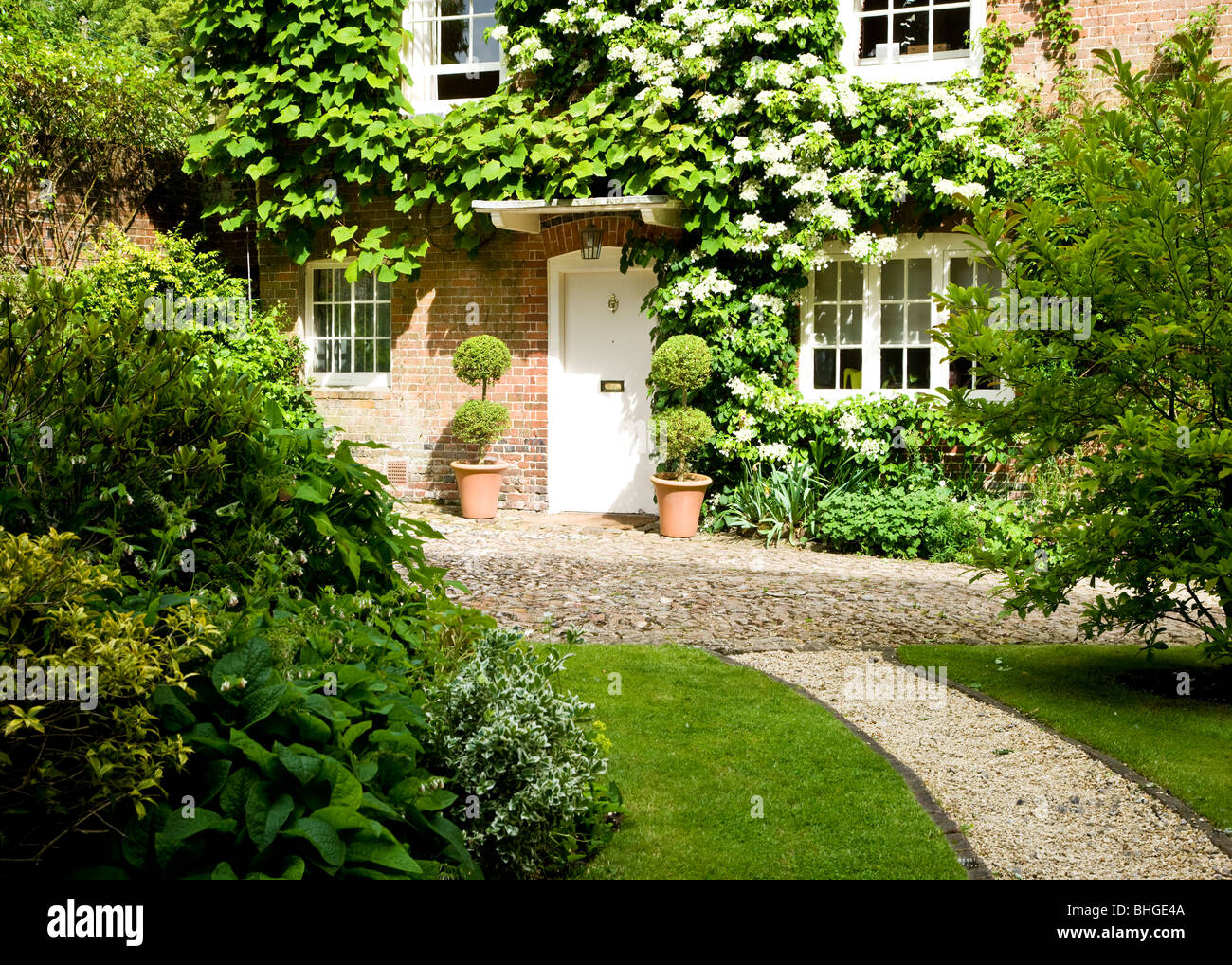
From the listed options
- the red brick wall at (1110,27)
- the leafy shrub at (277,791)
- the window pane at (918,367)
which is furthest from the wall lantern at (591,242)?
the leafy shrub at (277,791)

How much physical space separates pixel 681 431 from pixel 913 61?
172 inches

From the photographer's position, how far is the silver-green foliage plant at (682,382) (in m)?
10.4

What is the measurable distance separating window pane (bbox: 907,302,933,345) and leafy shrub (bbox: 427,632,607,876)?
8339 mm

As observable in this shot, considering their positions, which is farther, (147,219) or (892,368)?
(147,219)

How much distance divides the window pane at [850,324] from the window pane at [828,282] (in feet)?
0.51

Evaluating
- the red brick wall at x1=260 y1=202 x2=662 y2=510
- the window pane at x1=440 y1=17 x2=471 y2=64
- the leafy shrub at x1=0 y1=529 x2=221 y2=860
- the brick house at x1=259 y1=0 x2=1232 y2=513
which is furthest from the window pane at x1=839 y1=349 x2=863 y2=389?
the leafy shrub at x1=0 y1=529 x2=221 y2=860

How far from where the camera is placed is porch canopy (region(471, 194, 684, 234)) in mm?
10773

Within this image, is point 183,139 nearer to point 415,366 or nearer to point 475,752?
point 415,366

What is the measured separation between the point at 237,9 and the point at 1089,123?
9.83m

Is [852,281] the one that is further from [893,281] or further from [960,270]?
[960,270]

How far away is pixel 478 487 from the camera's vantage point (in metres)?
11.6

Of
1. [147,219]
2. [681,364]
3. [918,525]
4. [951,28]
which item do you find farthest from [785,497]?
[147,219]

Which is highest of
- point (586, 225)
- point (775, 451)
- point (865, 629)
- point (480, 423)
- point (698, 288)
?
point (586, 225)

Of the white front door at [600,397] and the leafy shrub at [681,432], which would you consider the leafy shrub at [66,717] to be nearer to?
the leafy shrub at [681,432]
